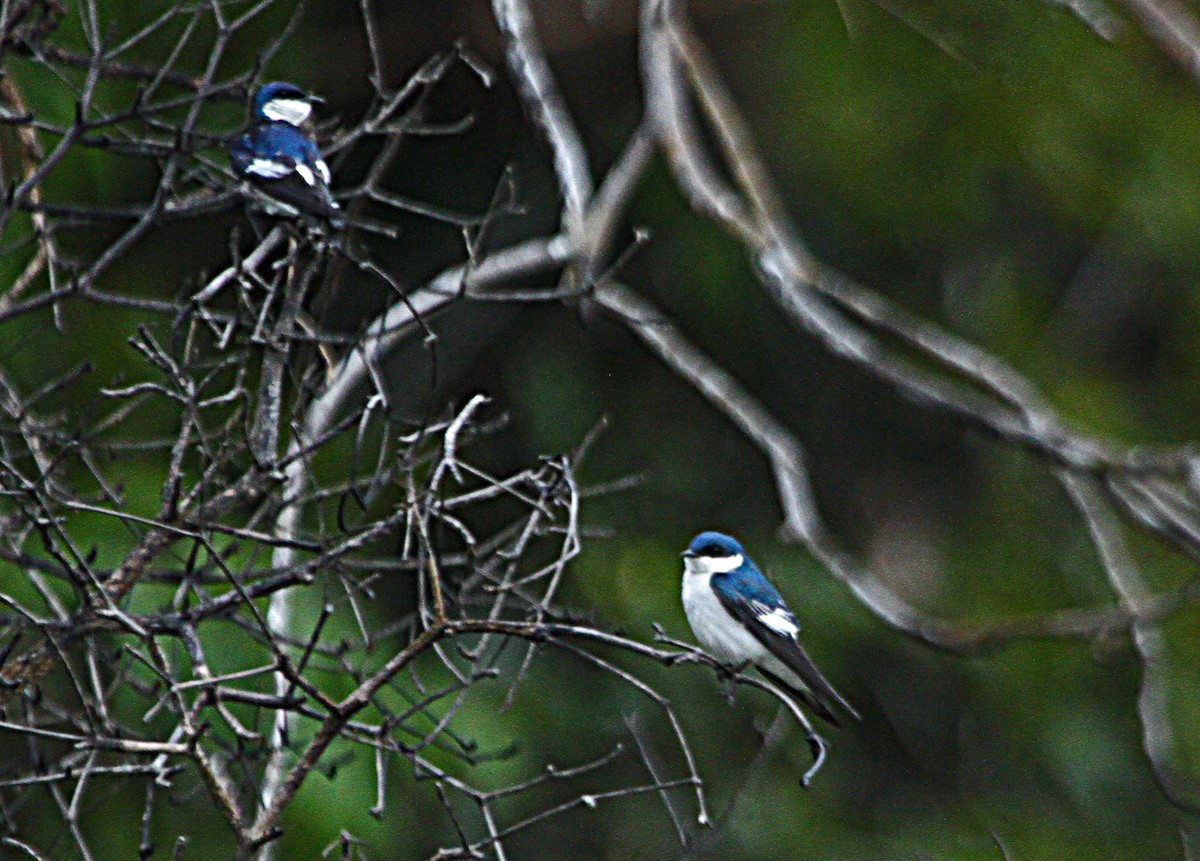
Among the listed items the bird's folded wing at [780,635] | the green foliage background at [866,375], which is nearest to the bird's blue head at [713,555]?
the bird's folded wing at [780,635]

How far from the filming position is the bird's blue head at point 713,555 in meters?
6.59

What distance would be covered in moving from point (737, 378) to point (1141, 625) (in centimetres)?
626

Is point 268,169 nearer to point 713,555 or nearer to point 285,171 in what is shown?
point 285,171

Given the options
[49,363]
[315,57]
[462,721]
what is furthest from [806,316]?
[315,57]

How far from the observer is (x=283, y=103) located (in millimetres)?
6602

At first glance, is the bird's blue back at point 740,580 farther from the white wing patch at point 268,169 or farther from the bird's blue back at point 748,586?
the white wing patch at point 268,169

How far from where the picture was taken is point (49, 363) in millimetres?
9469

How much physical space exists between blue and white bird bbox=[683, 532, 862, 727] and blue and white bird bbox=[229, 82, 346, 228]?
1892mm

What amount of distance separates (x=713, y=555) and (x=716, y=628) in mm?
474

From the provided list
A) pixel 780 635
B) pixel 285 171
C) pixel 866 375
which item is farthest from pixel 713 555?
pixel 866 375

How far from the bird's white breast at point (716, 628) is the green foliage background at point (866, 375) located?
12.3ft

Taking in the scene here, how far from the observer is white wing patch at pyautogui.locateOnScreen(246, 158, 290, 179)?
210 inches

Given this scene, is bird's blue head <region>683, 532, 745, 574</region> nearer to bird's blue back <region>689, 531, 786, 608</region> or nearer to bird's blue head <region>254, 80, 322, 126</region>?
bird's blue back <region>689, 531, 786, 608</region>

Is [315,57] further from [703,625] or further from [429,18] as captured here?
[703,625]
